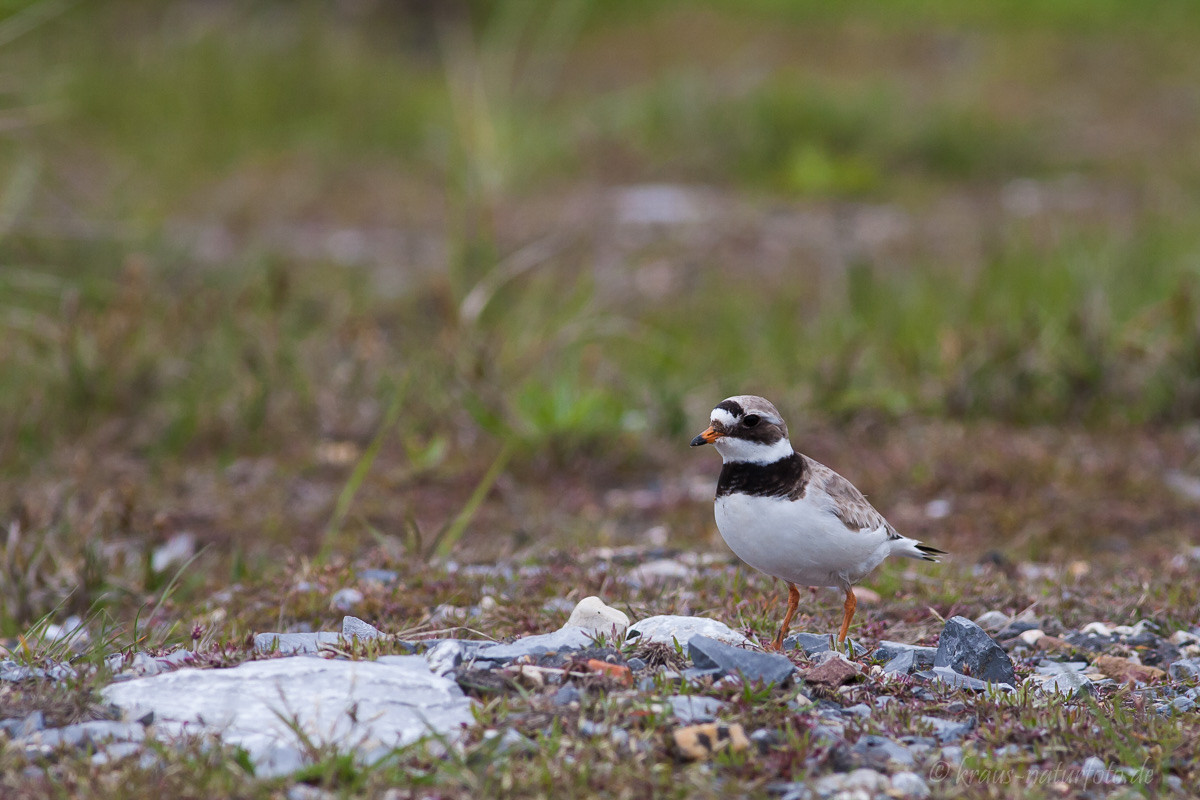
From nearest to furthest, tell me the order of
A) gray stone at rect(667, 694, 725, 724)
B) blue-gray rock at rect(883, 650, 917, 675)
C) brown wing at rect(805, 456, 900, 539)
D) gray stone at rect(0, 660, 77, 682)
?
gray stone at rect(667, 694, 725, 724)
gray stone at rect(0, 660, 77, 682)
blue-gray rock at rect(883, 650, 917, 675)
brown wing at rect(805, 456, 900, 539)

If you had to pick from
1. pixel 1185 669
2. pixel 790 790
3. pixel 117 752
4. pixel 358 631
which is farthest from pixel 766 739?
pixel 1185 669

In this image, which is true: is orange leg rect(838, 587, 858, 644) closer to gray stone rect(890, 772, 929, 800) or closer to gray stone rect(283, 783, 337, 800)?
gray stone rect(890, 772, 929, 800)

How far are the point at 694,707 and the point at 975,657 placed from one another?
3.04ft

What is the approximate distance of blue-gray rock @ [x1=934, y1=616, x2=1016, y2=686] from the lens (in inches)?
134

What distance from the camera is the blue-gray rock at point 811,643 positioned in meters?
3.53

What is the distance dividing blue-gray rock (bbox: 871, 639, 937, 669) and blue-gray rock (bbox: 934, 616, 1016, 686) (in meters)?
0.04

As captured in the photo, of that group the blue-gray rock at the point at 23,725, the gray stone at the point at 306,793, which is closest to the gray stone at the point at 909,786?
the gray stone at the point at 306,793

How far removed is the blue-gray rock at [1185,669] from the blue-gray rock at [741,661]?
1.26 metres

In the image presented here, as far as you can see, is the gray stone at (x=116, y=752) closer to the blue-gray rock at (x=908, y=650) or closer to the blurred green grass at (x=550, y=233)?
the blue-gray rock at (x=908, y=650)

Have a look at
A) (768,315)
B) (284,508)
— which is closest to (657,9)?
(768,315)

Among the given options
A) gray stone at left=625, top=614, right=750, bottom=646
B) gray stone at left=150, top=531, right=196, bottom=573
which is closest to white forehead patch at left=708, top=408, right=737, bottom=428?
gray stone at left=625, top=614, right=750, bottom=646

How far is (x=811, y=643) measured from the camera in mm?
3611

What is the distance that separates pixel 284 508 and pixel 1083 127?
12260 mm

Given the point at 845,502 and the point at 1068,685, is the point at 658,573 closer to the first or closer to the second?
the point at 845,502
